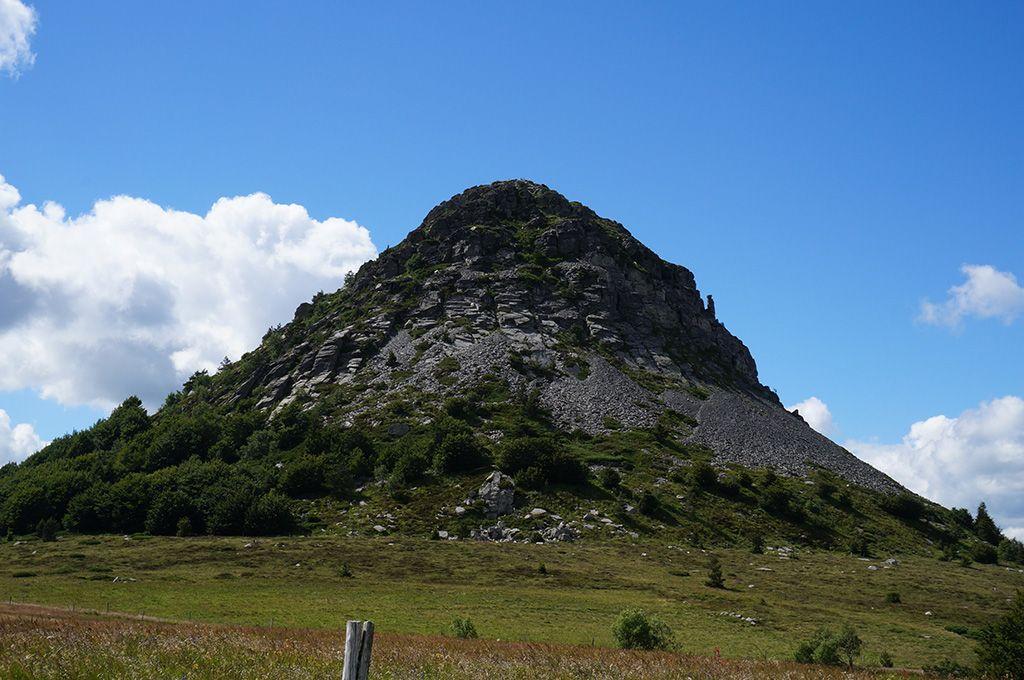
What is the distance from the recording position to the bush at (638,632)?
34344 millimetres

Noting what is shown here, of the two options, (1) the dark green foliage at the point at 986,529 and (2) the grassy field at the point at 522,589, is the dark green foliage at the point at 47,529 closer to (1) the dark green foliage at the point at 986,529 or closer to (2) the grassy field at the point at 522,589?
(2) the grassy field at the point at 522,589

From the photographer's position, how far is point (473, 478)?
312 feet

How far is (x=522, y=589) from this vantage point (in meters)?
56.3

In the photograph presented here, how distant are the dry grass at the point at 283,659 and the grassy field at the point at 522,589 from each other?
37.7ft

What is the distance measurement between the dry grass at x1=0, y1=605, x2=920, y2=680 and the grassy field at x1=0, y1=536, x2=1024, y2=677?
11485mm

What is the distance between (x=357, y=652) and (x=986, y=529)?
5123 inches

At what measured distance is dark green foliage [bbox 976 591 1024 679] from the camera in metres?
26.9

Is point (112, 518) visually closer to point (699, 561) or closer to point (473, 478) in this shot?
point (473, 478)

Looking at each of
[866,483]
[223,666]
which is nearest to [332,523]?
[223,666]

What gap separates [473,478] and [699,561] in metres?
33.8

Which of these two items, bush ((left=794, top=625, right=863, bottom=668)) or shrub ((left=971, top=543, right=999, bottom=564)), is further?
shrub ((left=971, top=543, right=999, bottom=564))

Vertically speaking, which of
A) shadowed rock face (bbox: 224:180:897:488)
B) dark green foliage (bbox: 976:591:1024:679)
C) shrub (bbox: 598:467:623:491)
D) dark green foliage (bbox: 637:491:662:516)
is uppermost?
shadowed rock face (bbox: 224:180:897:488)

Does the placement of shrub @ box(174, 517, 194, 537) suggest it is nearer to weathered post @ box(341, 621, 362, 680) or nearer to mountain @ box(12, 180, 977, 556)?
mountain @ box(12, 180, 977, 556)

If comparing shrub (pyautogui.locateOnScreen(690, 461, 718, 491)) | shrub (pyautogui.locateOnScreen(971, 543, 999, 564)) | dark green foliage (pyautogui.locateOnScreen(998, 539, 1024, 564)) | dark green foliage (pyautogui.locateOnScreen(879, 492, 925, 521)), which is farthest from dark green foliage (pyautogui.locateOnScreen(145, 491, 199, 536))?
dark green foliage (pyautogui.locateOnScreen(998, 539, 1024, 564))
